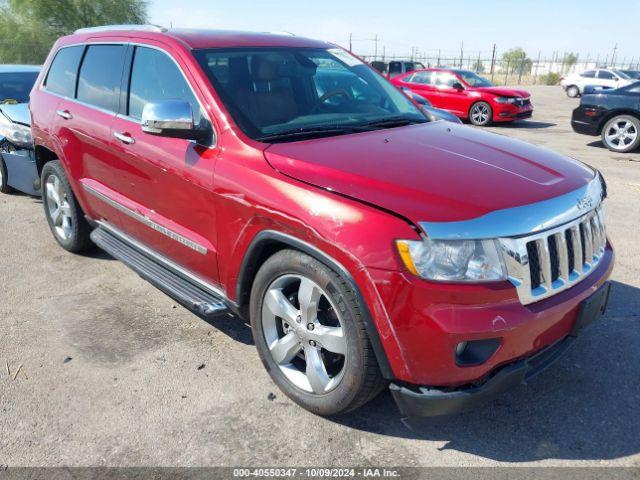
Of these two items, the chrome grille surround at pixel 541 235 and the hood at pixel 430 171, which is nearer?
the chrome grille surround at pixel 541 235

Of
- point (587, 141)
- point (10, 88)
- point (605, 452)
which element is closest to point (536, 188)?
point (605, 452)

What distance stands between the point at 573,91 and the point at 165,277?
29.7m

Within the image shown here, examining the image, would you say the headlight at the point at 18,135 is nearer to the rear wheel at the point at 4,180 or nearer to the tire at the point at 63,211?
the rear wheel at the point at 4,180

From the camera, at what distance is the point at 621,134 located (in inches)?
430

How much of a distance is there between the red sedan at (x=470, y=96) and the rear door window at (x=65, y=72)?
10904mm

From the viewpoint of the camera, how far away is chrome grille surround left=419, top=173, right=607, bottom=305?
2.24 m

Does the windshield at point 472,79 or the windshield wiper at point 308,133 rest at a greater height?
the windshield wiper at point 308,133

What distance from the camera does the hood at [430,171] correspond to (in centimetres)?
236

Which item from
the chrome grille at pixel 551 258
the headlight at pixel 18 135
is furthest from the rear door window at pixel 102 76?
the chrome grille at pixel 551 258

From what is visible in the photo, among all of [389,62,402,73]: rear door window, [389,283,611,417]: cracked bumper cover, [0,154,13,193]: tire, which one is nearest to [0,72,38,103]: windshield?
[0,154,13,193]: tire

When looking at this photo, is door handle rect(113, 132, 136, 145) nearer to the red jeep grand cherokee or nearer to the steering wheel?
the red jeep grand cherokee

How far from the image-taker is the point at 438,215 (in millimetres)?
2268

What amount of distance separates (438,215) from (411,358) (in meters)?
0.60

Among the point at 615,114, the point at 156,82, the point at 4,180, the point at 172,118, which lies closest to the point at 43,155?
the point at 4,180
